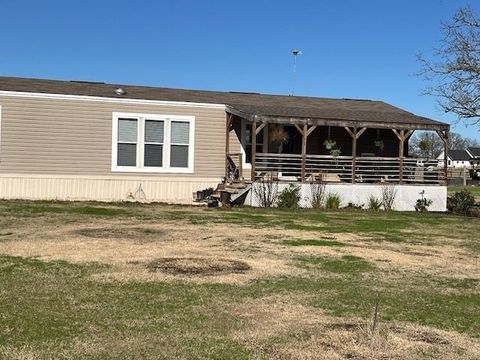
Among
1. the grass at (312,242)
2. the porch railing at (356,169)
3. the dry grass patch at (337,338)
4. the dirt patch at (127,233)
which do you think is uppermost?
the porch railing at (356,169)

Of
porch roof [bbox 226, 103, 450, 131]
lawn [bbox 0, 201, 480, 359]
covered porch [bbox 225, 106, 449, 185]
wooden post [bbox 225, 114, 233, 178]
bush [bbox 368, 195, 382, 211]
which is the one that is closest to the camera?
lawn [bbox 0, 201, 480, 359]

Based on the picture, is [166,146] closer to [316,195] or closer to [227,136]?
[227,136]

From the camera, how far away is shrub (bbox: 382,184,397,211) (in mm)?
19250

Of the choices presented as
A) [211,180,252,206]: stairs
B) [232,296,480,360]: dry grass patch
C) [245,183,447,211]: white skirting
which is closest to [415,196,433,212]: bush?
[245,183,447,211]: white skirting

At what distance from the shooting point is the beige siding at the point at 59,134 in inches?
695

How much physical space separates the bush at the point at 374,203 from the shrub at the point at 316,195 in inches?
66.9

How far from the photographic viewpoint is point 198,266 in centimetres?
786

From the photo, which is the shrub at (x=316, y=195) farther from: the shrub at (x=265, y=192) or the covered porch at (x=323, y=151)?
the shrub at (x=265, y=192)

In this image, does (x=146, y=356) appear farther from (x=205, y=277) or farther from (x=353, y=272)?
(x=353, y=272)

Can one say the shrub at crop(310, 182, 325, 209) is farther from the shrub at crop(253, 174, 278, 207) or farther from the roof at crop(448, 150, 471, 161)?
the roof at crop(448, 150, 471, 161)

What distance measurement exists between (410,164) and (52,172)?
11.9 metres

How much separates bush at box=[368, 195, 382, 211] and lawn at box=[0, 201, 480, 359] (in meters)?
6.32

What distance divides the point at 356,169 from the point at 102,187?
330 inches

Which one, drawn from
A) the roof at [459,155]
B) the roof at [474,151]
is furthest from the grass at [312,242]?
the roof at [474,151]
